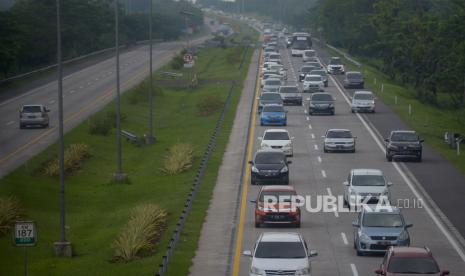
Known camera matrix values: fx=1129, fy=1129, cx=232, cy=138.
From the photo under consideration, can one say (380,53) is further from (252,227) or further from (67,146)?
(252,227)

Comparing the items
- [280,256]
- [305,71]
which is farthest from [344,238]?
[305,71]

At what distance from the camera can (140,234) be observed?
34.4m

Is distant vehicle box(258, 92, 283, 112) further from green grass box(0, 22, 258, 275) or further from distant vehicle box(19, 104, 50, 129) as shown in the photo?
distant vehicle box(19, 104, 50, 129)

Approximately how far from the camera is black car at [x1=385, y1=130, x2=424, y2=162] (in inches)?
2098

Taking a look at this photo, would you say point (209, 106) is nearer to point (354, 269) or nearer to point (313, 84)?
point (313, 84)

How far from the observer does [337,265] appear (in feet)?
102

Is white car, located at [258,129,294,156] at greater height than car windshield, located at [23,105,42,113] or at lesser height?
greater

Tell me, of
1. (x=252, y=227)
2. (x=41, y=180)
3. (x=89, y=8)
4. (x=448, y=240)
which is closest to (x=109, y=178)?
(x=41, y=180)

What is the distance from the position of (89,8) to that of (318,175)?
320ft

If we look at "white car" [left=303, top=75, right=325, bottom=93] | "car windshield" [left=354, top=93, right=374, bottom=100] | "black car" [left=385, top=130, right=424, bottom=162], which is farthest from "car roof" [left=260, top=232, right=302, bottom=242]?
"white car" [left=303, top=75, right=325, bottom=93]

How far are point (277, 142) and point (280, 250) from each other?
89.4ft

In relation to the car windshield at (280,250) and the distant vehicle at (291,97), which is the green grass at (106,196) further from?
the distant vehicle at (291,97)

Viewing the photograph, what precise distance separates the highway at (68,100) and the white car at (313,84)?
51.5 ft

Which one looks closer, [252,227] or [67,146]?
[252,227]
